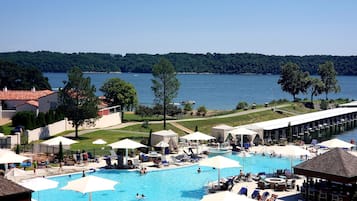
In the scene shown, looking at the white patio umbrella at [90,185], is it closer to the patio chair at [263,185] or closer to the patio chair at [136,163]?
the patio chair at [263,185]

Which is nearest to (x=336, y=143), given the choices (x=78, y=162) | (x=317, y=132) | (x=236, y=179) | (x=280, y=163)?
(x=280, y=163)

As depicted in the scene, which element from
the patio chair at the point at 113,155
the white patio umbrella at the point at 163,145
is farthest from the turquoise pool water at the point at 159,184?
the white patio umbrella at the point at 163,145

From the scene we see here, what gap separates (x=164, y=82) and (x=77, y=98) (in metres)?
11.4

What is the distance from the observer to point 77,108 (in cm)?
4666

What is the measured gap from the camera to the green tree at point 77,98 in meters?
46.6

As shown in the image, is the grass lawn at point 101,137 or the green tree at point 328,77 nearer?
the grass lawn at point 101,137

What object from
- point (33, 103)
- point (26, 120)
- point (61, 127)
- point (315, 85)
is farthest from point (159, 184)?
point (315, 85)

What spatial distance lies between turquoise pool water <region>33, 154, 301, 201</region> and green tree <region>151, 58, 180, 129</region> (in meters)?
17.9

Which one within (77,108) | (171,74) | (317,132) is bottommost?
(317,132)

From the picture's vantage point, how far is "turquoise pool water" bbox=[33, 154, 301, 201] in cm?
2738

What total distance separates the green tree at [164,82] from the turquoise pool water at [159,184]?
17.9 meters

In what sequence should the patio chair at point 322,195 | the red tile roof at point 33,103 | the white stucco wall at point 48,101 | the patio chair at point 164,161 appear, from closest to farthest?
the patio chair at point 322,195 < the patio chair at point 164,161 < the white stucco wall at point 48,101 < the red tile roof at point 33,103

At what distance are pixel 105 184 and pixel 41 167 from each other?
39.5 feet

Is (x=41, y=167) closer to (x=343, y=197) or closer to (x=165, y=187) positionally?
(x=165, y=187)
